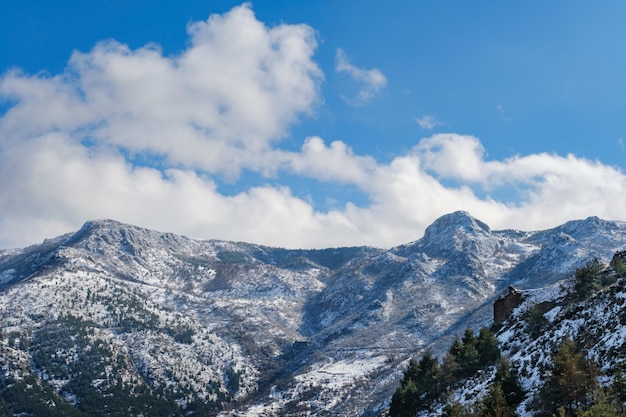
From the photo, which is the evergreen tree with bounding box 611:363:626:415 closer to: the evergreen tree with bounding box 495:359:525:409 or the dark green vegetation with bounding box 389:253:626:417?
the dark green vegetation with bounding box 389:253:626:417

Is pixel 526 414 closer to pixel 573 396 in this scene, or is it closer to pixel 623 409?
pixel 573 396

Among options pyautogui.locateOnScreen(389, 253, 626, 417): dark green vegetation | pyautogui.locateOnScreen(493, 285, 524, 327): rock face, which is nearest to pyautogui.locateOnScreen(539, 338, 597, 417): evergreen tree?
pyautogui.locateOnScreen(389, 253, 626, 417): dark green vegetation

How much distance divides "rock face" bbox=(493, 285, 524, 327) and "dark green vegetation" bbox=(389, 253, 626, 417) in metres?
14.7

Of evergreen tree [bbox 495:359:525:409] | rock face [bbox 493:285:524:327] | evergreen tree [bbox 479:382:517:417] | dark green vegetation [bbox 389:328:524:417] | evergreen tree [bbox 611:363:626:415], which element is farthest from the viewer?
rock face [bbox 493:285:524:327]

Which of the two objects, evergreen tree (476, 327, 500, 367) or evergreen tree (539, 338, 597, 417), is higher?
evergreen tree (476, 327, 500, 367)

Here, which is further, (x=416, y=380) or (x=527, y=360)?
(x=416, y=380)

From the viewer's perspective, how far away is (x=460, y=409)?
6538cm

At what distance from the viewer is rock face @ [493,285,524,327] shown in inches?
4016

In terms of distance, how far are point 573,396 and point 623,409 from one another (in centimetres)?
587

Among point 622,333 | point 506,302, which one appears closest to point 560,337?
point 622,333

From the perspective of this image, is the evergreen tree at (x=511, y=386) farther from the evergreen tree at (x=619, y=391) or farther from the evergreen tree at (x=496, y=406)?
the evergreen tree at (x=619, y=391)

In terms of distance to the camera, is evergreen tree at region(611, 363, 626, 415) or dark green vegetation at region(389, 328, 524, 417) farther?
dark green vegetation at region(389, 328, 524, 417)

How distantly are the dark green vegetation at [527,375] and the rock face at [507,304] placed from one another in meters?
14.7

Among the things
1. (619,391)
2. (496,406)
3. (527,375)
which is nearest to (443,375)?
(527,375)
